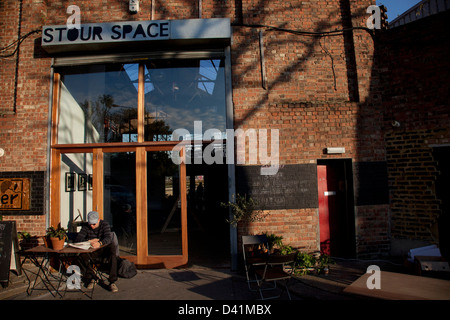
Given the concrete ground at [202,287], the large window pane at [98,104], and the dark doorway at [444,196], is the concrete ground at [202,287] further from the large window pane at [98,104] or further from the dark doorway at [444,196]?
the large window pane at [98,104]

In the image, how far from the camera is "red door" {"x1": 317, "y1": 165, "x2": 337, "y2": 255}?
18.8 feet

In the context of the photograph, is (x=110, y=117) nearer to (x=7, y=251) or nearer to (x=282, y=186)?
(x=7, y=251)

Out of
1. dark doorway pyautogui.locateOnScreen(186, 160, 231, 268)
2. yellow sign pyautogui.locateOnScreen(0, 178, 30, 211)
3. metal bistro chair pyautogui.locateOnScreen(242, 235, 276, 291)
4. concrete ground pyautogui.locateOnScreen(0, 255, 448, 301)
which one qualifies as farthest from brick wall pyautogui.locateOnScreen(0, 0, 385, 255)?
dark doorway pyautogui.locateOnScreen(186, 160, 231, 268)

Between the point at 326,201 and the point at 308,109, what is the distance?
2.14 meters

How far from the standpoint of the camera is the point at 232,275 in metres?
5.03

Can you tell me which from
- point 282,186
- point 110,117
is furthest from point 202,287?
point 110,117

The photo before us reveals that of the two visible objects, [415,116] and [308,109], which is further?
[308,109]

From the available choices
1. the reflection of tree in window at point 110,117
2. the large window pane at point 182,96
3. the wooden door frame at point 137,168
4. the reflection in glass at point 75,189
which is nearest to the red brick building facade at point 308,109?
the wooden door frame at point 137,168

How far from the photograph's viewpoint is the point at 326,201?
5.82m

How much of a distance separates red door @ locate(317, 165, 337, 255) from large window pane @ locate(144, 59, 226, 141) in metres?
2.61

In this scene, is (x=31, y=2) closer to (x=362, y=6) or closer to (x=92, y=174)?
(x=92, y=174)

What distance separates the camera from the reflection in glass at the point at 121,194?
5645 millimetres

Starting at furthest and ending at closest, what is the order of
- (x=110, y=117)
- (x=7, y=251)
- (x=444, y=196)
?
(x=110, y=117) → (x=444, y=196) → (x=7, y=251)
